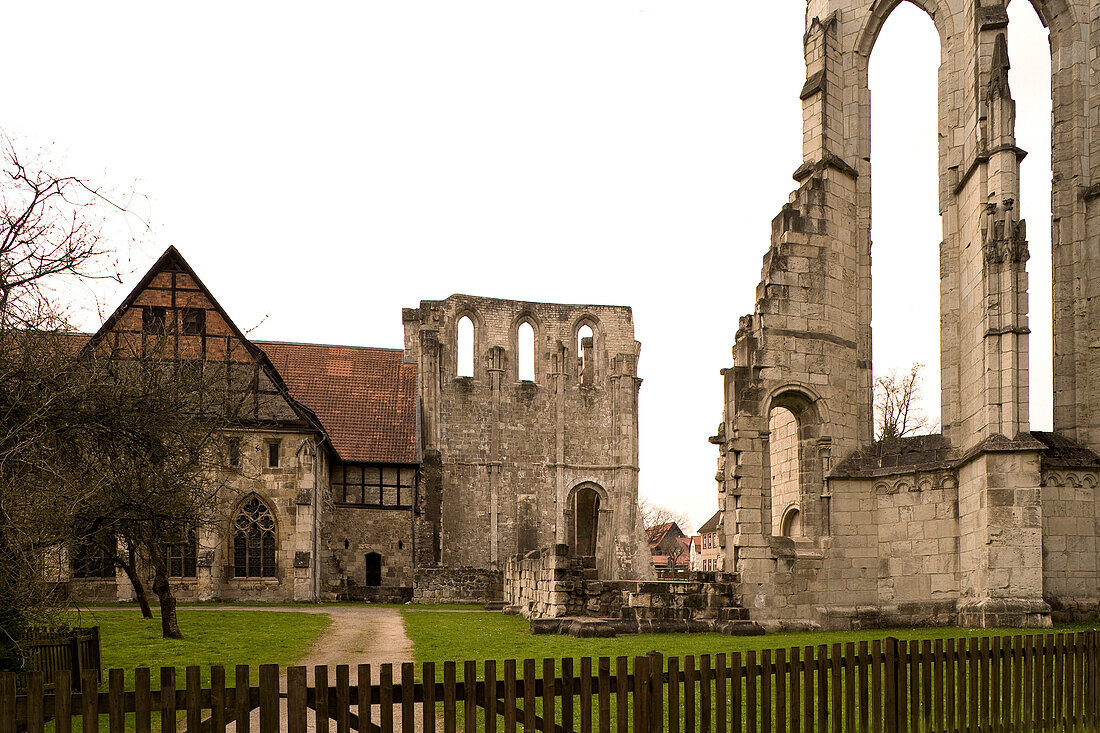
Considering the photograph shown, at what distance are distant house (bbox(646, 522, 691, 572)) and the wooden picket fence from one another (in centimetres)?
8315

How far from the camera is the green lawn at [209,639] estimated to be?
45.3ft

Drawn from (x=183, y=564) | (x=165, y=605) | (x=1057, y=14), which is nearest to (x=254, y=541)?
(x=183, y=564)

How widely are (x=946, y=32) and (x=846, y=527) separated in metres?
9.19

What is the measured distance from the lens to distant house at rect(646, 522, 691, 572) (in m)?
93.3

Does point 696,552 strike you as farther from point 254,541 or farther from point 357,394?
point 254,541

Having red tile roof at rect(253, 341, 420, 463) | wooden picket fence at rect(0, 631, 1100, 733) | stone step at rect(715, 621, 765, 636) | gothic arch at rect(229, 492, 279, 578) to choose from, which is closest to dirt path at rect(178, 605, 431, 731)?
wooden picket fence at rect(0, 631, 1100, 733)

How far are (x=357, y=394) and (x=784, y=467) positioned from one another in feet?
76.1

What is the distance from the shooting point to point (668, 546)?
96.1 m

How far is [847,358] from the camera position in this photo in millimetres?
19672

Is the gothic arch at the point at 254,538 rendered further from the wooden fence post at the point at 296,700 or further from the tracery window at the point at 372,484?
the wooden fence post at the point at 296,700

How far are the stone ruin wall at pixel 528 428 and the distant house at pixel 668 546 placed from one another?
47823 millimetres

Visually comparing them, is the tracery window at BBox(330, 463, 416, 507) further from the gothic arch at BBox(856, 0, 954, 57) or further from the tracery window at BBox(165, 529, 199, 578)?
the gothic arch at BBox(856, 0, 954, 57)

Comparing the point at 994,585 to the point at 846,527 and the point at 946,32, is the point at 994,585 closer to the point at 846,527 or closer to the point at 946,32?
the point at 846,527

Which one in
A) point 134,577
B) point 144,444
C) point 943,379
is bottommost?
point 134,577
